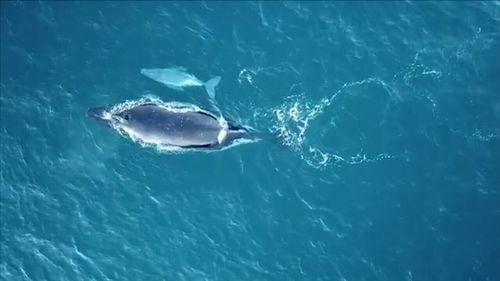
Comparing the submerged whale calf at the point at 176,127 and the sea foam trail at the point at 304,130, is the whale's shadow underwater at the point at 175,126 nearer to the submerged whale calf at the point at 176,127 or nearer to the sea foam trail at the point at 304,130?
the submerged whale calf at the point at 176,127

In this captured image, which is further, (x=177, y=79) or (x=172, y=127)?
(x=177, y=79)

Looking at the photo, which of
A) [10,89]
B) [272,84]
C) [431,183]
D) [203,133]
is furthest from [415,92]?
[10,89]

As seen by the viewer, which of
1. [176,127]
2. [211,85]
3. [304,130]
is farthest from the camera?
[211,85]

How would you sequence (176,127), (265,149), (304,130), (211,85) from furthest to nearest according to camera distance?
1. (211,85)
2. (304,130)
3. (265,149)
4. (176,127)

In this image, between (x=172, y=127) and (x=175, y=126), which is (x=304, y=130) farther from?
(x=172, y=127)

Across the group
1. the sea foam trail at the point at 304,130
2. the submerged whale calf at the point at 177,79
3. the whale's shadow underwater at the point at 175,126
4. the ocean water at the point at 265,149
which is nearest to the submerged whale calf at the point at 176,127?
the whale's shadow underwater at the point at 175,126

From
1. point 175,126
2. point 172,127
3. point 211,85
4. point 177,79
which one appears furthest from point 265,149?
point 177,79

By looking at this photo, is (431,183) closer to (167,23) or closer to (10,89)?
(167,23)

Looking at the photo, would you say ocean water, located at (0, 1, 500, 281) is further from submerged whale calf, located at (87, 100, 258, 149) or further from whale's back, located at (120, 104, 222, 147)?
whale's back, located at (120, 104, 222, 147)
